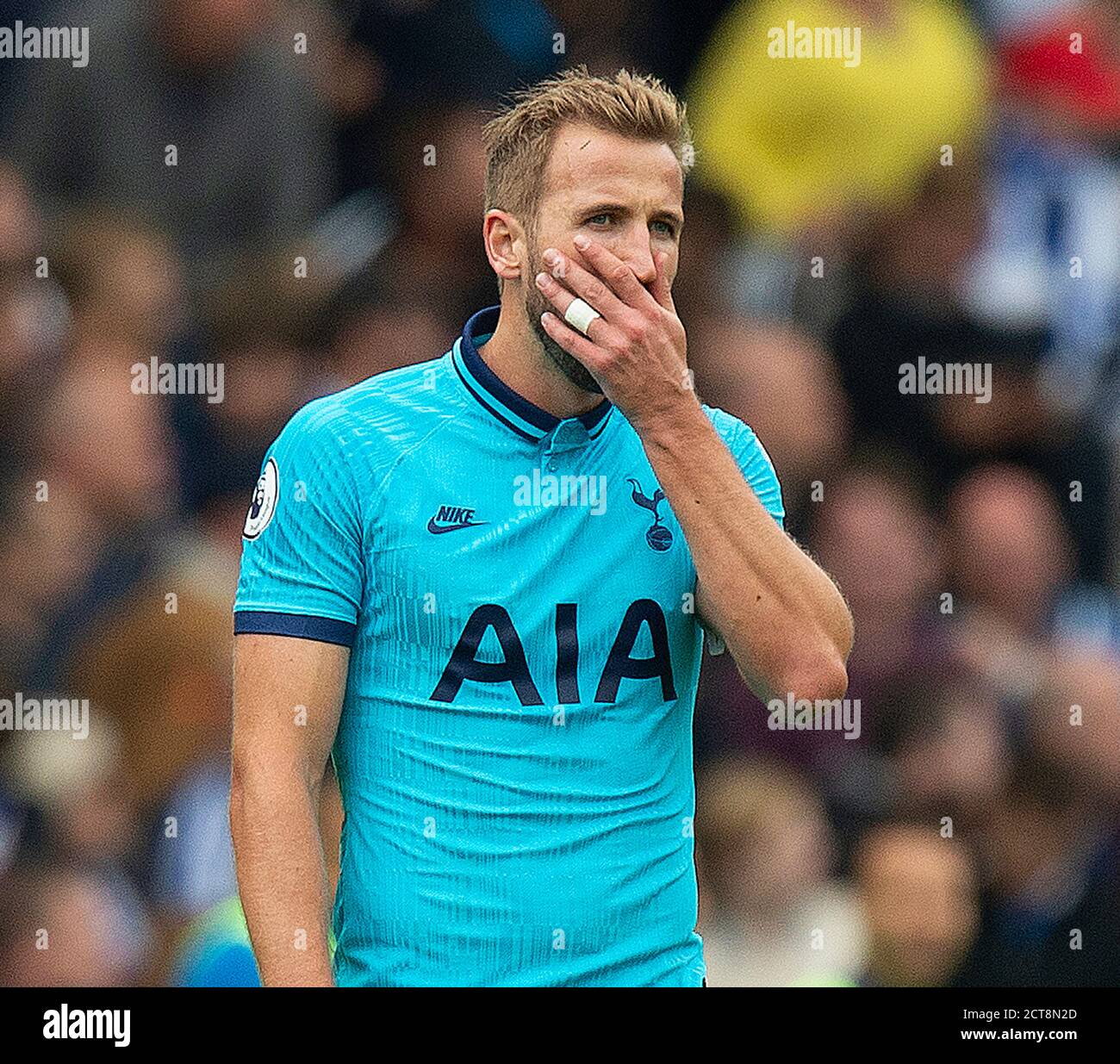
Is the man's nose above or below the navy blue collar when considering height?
above

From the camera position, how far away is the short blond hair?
2.87 meters

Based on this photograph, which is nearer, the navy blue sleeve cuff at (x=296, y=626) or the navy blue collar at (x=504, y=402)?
the navy blue sleeve cuff at (x=296, y=626)

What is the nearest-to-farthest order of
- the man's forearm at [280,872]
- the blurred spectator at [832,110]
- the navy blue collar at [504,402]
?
the man's forearm at [280,872] → the navy blue collar at [504,402] → the blurred spectator at [832,110]

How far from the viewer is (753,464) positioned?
2.98m

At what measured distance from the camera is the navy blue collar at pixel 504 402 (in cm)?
288

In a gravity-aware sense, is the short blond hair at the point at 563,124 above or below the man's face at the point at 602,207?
above

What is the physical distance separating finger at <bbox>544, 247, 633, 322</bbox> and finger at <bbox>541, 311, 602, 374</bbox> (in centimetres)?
5

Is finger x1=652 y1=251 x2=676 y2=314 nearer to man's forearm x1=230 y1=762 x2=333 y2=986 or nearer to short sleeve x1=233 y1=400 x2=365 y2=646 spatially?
short sleeve x1=233 y1=400 x2=365 y2=646

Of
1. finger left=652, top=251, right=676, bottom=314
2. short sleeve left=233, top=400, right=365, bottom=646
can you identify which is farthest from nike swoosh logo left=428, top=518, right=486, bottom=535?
finger left=652, top=251, right=676, bottom=314

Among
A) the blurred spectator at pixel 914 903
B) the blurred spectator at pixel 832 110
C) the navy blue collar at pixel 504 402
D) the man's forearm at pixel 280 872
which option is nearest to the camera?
the man's forearm at pixel 280 872

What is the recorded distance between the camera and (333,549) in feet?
8.95

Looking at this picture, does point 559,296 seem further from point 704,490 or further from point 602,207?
point 704,490

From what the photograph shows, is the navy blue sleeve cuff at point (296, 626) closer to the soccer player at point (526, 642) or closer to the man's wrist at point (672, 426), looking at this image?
the soccer player at point (526, 642)

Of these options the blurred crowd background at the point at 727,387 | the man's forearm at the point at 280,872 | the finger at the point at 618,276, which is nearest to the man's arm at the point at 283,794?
the man's forearm at the point at 280,872
